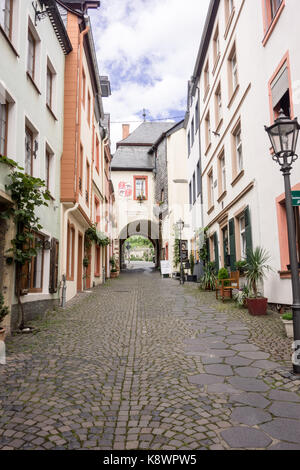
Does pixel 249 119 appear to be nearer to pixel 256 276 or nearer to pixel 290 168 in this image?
pixel 256 276

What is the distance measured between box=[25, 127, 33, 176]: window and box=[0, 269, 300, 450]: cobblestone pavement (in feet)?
11.3

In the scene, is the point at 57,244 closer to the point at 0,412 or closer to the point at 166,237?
the point at 0,412

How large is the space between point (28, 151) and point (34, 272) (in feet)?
8.98

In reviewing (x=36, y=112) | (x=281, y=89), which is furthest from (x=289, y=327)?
(x=36, y=112)

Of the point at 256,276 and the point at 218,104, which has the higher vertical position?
the point at 218,104

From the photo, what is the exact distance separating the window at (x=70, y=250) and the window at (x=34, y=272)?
260 cm

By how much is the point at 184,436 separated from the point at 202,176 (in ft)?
51.0

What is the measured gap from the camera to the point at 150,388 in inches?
157

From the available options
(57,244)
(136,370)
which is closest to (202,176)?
(57,244)

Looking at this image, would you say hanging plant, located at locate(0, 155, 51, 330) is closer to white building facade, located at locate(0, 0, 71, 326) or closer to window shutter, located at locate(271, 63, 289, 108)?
white building facade, located at locate(0, 0, 71, 326)

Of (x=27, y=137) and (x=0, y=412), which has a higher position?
(x=27, y=137)

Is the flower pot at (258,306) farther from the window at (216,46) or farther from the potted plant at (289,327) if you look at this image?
the window at (216,46)

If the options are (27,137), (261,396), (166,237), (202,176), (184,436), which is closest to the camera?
(184,436)

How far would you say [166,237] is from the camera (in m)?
25.9
